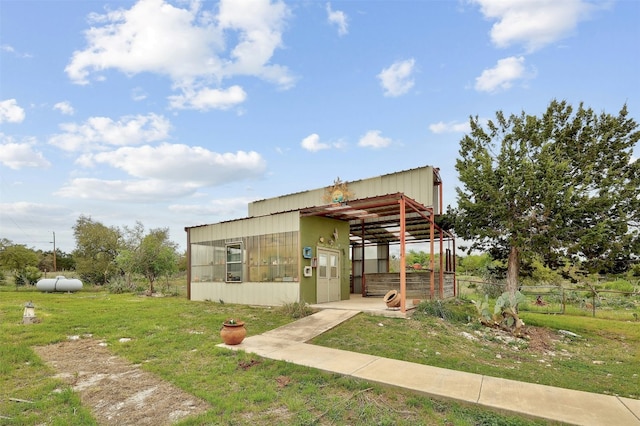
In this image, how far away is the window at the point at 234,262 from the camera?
13.2m

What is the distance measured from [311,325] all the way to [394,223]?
7544mm

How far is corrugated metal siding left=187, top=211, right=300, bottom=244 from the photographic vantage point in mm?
11906

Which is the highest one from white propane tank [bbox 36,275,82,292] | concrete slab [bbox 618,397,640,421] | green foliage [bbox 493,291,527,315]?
green foliage [bbox 493,291,527,315]

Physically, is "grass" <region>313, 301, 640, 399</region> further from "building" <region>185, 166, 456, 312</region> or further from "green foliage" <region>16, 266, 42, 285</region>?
"green foliage" <region>16, 266, 42, 285</region>

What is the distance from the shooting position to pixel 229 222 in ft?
44.4

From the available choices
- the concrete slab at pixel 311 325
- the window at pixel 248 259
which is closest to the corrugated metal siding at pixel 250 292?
the window at pixel 248 259

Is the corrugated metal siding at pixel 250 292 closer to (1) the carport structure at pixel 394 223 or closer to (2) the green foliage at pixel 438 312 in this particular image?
(1) the carport structure at pixel 394 223

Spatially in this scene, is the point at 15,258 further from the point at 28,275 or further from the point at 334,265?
the point at 334,265

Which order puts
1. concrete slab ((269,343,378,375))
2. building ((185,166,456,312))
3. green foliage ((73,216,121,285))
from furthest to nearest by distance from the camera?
1. green foliage ((73,216,121,285))
2. building ((185,166,456,312))
3. concrete slab ((269,343,378,375))

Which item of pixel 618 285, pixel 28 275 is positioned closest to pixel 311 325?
pixel 618 285

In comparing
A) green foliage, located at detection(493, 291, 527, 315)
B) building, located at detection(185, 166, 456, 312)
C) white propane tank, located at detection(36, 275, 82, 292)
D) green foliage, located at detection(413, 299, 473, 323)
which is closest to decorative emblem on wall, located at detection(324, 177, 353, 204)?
building, located at detection(185, 166, 456, 312)

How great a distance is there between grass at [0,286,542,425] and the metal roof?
354 centimetres

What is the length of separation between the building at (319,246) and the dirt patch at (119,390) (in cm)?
583

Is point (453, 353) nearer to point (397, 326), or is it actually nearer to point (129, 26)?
point (397, 326)
